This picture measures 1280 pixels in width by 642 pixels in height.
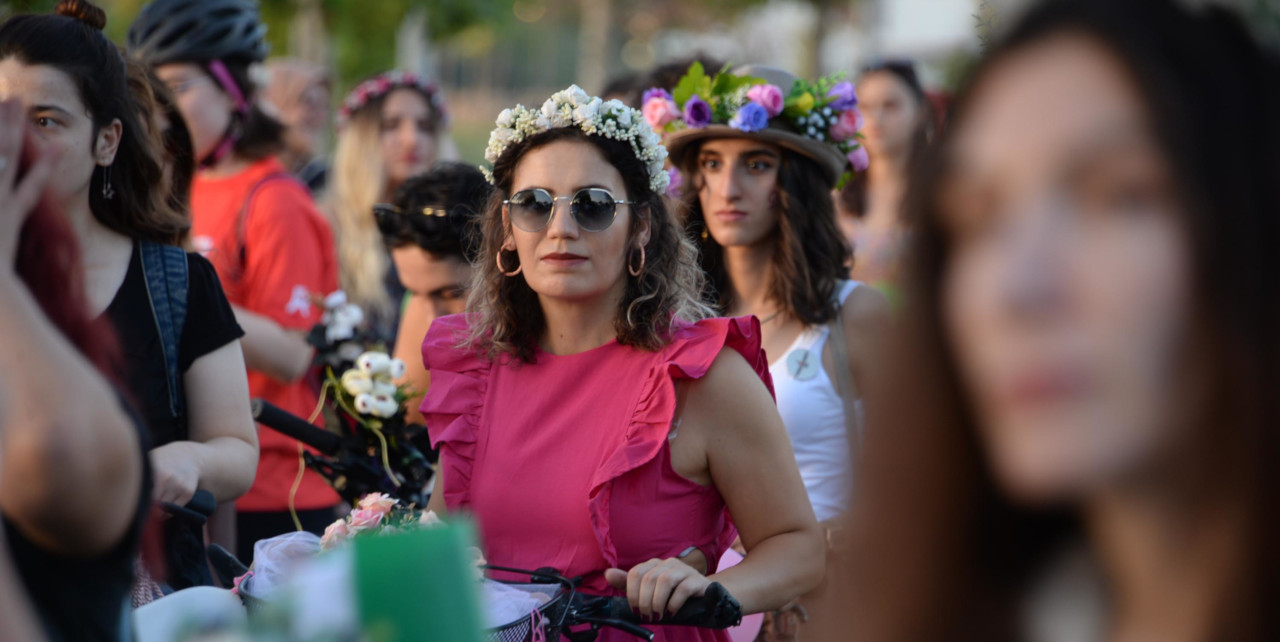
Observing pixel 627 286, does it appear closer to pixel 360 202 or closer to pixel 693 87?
pixel 693 87

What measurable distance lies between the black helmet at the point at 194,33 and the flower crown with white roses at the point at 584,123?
2456mm

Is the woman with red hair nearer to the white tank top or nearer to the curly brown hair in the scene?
the curly brown hair

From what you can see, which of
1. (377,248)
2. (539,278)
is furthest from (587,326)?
(377,248)

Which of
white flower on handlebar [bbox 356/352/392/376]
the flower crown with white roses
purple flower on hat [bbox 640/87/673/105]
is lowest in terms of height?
white flower on handlebar [bbox 356/352/392/376]

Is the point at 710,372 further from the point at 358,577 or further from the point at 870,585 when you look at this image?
the point at 358,577

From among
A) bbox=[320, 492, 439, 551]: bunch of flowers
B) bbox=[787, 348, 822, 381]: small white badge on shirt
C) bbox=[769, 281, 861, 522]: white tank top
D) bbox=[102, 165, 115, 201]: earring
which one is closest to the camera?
bbox=[320, 492, 439, 551]: bunch of flowers

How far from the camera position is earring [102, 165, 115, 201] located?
3.25 metres

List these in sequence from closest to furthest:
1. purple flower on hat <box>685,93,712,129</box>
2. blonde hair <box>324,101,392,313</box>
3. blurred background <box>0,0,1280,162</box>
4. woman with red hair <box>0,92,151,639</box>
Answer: woman with red hair <box>0,92,151,639</box>, purple flower on hat <box>685,93,712,129</box>, blonde hair <box>324,101,392,313</box>, blurred background <box>0,0,1280,162</box>

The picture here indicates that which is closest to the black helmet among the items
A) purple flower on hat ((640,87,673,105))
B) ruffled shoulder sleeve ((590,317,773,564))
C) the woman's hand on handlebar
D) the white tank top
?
purple flower on hat ((640,87,673,105))

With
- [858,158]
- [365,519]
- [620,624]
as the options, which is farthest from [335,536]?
[858,158]

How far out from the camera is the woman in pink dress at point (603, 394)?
3.05 metres

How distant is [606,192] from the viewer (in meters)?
3.42

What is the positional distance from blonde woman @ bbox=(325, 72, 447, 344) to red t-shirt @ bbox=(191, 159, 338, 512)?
1.96m

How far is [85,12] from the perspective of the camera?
3328 millimetres
